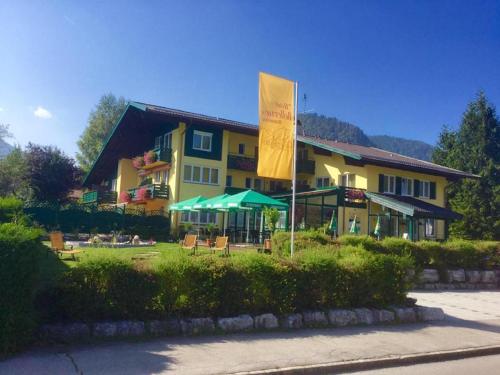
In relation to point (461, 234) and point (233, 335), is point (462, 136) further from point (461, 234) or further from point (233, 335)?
point (233, 335)

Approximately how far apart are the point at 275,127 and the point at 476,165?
41.9 metres

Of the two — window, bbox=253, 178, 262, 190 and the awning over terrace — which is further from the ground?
window, bbox=253, 178, 262, 190

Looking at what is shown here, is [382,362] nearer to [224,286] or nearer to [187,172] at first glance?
[224,286]

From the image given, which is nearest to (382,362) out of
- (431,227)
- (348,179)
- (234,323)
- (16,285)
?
(234,323)

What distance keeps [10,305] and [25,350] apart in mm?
666

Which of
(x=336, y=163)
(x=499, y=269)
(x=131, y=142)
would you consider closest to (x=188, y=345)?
(x=499, y=269)

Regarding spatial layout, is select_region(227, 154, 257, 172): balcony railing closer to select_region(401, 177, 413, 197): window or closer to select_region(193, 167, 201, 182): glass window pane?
select_region(193, 167, 201, 182): glass window pane

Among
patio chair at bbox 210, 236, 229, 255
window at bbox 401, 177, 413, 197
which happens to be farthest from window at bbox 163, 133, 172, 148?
patio chair at bbox 210, 236, 229, 255

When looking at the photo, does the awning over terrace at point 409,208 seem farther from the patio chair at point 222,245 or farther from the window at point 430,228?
the patio chair at point 222,245

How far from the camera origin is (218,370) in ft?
19.4

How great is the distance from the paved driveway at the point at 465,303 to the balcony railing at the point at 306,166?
21041 mm

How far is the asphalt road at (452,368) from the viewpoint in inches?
261

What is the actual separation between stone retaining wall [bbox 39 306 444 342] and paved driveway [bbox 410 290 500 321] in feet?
5.36

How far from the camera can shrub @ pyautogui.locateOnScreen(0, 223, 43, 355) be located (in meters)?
5.79
